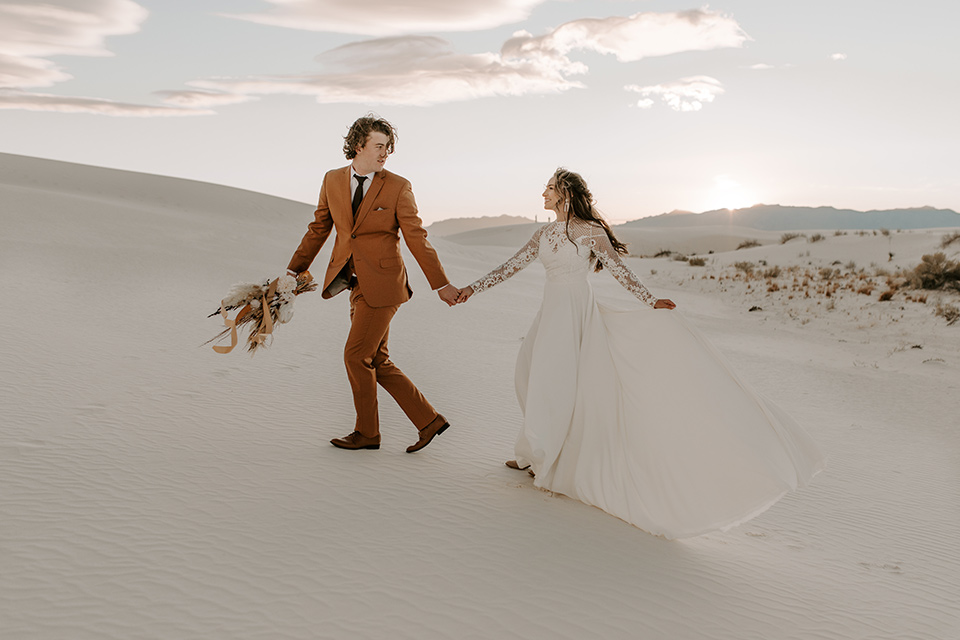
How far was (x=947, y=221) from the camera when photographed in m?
172

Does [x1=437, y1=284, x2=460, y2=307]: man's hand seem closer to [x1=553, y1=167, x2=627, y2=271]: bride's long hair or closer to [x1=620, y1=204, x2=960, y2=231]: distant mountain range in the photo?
[x1=553, y1=167, x2=627, y2=271]: bride's long hair

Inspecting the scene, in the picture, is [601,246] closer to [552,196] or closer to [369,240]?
[552,196]

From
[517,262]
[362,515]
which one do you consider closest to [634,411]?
[517,262]

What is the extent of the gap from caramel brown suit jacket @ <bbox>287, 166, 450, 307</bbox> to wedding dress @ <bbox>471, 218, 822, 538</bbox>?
0.88 metres

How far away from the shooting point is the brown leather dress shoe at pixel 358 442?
4984mm

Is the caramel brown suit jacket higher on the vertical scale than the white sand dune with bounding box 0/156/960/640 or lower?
higher

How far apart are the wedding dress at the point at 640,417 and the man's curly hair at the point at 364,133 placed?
3.71 ft

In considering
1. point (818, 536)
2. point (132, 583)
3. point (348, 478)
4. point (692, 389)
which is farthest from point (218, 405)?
point (818, 536)

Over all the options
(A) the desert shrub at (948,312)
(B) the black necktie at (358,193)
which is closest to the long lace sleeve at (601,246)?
(B) the black necktie at (358,193)

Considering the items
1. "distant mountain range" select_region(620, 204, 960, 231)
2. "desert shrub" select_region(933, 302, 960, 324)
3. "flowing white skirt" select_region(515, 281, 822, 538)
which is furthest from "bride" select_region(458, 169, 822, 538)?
"distant mountain range" select_region(620, 204, 960, 231)

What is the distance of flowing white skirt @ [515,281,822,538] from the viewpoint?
383 centimetres

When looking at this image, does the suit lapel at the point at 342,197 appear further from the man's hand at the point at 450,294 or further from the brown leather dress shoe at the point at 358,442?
the brown leather dress shoe at the point at 358,442

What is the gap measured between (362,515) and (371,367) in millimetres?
1063

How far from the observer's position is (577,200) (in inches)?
172
